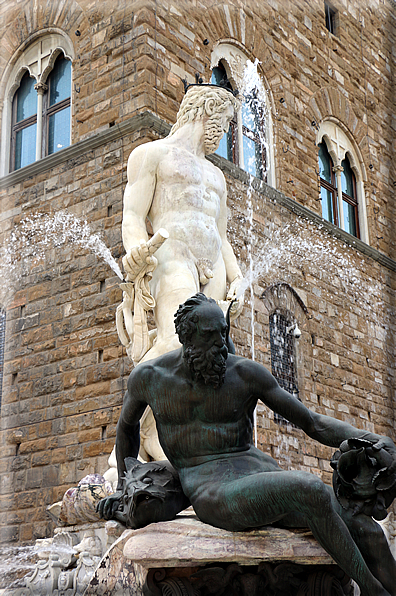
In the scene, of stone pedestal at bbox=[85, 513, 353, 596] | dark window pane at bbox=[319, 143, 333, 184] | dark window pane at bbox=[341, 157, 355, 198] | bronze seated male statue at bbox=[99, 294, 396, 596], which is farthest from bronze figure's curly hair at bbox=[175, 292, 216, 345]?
dark window pane at bbox=[341, 157, 355, 198]

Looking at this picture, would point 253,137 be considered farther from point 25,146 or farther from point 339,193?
point 25,146

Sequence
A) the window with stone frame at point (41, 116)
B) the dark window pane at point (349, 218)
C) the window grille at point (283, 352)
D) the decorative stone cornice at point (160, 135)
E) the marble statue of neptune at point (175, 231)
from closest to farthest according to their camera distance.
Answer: the marble statue of neptune at point (175, 231)
the decorative stone cornice at point (160, 135)
the window with stone frame at point (41, 116)
the window grille at point (283, 352)
the dark window pane at point (349, 218)

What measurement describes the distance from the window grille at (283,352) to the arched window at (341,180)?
2709 mm

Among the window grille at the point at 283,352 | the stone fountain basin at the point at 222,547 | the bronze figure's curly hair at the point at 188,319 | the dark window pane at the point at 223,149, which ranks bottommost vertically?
the stone fountain basin at the point at 222,547

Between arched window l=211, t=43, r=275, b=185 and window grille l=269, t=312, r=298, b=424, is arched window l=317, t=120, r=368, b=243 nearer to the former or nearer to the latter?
arched window l=211, t=43, r=275, b=185

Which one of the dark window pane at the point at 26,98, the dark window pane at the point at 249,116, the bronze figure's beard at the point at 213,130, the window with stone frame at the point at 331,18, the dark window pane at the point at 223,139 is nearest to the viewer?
the bronze figure's beard at the point at 213,130

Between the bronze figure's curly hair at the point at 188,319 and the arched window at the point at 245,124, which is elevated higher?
the arched window at the point at 245,124

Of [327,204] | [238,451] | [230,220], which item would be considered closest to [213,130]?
[238,451]

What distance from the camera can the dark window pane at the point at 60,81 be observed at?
1120 cm

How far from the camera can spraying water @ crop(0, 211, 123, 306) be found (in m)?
10.2

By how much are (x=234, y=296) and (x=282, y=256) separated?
6.93 m

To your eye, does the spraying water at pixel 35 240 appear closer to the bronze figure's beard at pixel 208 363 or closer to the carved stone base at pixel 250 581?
the bronze figure's beard at pixel 208 363

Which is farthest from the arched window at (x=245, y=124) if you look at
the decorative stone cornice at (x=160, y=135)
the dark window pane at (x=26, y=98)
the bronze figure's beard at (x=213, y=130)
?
the bronze figure's beard at (x=213, y=130)

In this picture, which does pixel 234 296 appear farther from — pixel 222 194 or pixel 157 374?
pixel 157 374
